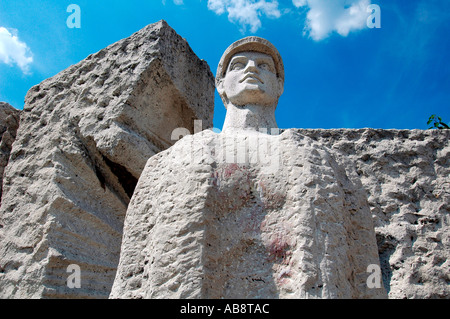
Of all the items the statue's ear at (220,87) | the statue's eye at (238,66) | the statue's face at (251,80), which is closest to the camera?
the statue's face at (251,80)

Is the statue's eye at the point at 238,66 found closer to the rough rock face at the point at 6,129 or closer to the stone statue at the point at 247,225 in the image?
the stone statue at the point at 247,225

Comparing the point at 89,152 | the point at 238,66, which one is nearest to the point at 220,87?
the point at 238,66

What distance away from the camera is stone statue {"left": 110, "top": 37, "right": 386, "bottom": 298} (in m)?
2.99

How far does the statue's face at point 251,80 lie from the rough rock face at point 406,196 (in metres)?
0.68

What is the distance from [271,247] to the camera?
315cm

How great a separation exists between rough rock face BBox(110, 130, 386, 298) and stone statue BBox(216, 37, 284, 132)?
20.0 inches

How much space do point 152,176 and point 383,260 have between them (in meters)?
1.79

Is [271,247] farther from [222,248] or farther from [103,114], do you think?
[103,114]

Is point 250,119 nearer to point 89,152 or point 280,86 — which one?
point 280,86

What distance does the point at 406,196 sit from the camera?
171 inches

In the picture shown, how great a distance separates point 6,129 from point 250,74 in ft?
8.98

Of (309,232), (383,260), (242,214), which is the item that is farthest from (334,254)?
(383,260)

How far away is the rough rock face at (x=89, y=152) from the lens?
4254 millimetres

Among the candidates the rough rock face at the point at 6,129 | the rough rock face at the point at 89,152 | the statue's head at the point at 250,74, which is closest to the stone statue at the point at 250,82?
the statue's head at the point at 250,74
